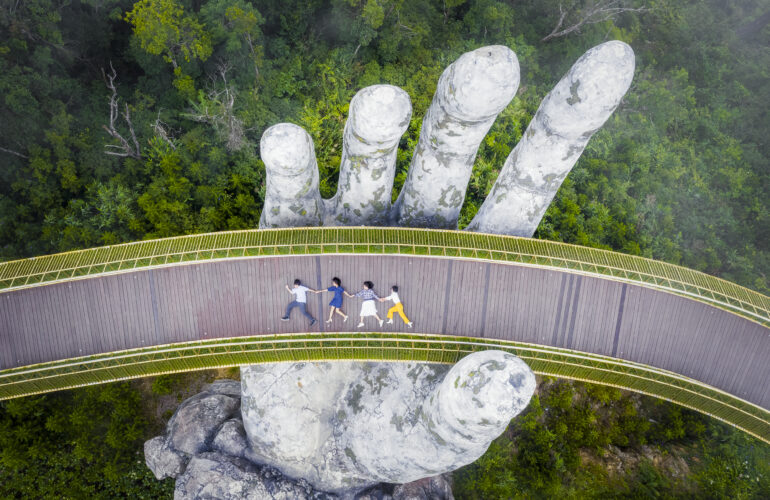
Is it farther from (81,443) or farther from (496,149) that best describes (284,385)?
(496,149)

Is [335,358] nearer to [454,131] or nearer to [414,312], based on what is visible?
[414,312]

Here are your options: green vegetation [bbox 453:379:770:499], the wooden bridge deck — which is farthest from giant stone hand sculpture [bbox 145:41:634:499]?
green vegetation [bbox 453:379:770:499]

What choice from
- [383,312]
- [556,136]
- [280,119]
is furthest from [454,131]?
[280,119]

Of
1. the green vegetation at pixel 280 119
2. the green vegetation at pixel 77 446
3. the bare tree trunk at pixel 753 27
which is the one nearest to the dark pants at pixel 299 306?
the green vegetation at pixel 280 119

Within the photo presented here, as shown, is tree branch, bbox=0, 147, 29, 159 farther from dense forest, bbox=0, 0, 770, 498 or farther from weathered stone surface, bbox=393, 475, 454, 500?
weathered stone surface, bbox=393, 475, 454, 500

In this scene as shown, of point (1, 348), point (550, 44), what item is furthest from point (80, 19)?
point (550, 44)

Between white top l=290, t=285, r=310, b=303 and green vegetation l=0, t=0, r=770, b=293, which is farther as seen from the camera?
green vegetation l=0, t=0, r=770, b=293
